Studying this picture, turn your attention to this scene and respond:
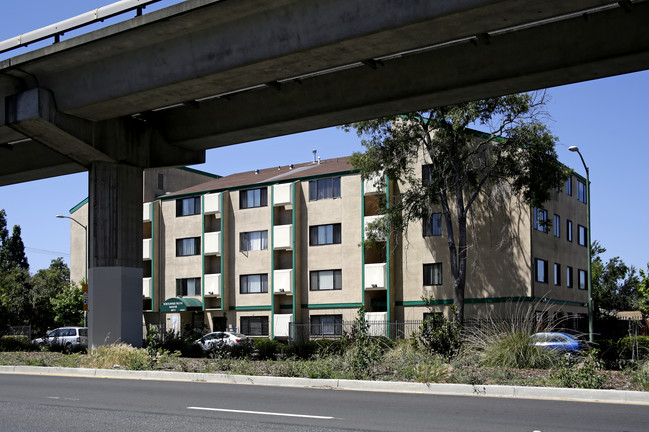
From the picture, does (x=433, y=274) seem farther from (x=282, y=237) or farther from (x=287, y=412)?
(x=287, y=412)

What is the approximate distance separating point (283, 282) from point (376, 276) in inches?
306

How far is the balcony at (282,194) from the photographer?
52.9 meters

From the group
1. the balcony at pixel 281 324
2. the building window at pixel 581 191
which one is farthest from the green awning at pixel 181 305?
the building window at pixel 581 191

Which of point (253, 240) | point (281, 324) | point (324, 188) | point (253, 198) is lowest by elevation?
point (281, 324)

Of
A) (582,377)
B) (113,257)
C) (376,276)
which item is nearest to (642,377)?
(582,377)

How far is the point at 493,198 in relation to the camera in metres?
43.3

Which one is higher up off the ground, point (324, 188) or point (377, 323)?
point (324, 188)

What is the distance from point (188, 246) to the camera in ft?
193

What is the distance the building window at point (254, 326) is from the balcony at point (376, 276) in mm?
9183

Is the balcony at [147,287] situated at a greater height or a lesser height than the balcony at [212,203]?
lesser

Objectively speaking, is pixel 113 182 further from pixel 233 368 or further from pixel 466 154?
pixel 466 154

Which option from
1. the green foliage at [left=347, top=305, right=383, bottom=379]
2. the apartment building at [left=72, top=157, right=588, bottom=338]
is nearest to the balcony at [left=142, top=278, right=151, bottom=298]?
the apartment building at [left=72, top=157, right=588, bottom=338]

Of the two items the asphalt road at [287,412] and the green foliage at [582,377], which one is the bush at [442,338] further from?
the asphalt road at [287,412]

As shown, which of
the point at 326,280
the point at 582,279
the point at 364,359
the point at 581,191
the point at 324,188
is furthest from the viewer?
the point at 582,279
